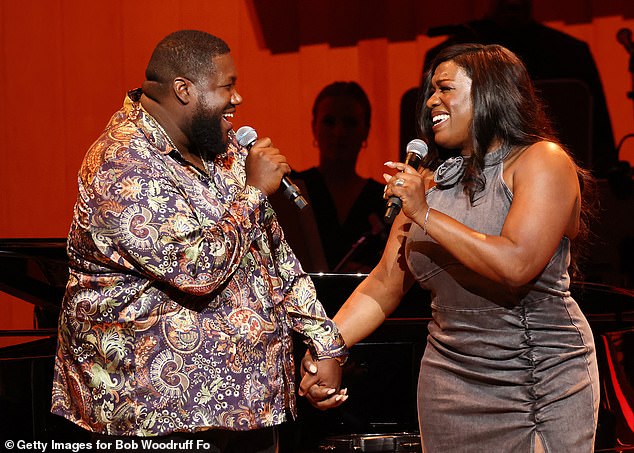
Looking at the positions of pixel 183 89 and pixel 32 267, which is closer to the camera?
pixel 183 89

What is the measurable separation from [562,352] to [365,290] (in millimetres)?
640

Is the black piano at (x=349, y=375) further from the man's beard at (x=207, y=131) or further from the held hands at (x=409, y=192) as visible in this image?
the man's beard at (x=207, y=131)

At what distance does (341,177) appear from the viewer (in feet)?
16.8

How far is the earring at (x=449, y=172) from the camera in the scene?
94.6 inches

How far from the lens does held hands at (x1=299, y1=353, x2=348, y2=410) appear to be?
2.40m

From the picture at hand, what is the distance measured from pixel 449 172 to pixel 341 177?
2.71 m

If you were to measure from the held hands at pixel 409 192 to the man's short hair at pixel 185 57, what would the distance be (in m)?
→ 0.50

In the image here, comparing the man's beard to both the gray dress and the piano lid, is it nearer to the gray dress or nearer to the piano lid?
the gray dress

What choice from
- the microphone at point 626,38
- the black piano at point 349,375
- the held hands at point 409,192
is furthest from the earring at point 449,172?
the microphone at point 626,38

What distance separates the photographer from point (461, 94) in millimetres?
2391

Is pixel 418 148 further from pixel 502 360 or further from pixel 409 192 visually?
pixel 502 360

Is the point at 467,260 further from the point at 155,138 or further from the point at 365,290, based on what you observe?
the point at 155,138

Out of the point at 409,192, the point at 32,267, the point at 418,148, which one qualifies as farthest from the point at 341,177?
the point at 409,192

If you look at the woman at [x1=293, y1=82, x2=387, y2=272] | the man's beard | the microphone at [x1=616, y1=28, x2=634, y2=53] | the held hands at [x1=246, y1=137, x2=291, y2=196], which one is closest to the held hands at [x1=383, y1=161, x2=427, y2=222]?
the held hands at [x1=246, y1=137, x2=291, y2=196]
